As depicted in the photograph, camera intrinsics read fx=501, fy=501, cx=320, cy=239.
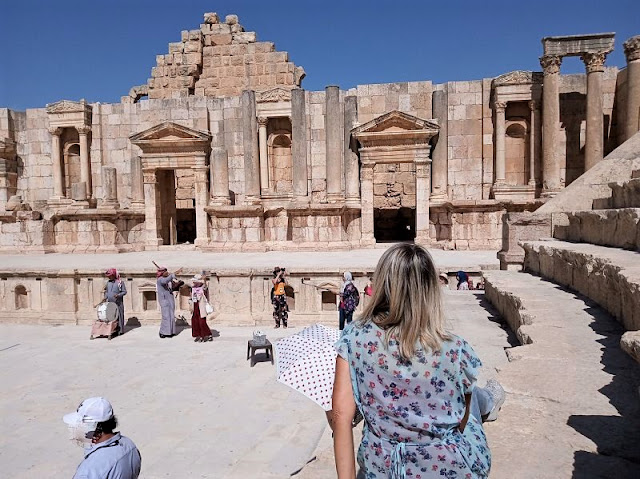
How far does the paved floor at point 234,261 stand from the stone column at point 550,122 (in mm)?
3870

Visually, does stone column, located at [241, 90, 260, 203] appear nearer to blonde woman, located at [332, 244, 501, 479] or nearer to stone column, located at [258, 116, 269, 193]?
stone column, located at [258, 116, 269, 193]

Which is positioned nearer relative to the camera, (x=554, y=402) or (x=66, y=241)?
(x=554, y=402)

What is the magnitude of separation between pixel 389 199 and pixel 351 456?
24.5 metres

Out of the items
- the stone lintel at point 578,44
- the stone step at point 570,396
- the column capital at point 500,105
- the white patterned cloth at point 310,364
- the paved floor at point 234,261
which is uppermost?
the stone lintel at point 578,44

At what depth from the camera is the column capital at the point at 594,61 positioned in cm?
1703

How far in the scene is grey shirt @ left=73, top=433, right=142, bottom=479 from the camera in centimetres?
264

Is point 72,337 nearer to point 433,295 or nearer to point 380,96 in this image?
point 433,295

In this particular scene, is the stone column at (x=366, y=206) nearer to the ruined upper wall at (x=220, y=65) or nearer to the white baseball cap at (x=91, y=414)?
the ruined upper wall at (x=220, y=65)

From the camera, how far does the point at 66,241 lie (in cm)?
1972

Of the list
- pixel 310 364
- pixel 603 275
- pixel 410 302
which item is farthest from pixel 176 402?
pixel 410 302

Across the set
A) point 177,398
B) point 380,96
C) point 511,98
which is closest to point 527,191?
point 511,98

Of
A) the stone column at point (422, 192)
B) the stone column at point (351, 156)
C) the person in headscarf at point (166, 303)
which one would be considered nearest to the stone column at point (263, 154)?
the stone column at point (351, 156)

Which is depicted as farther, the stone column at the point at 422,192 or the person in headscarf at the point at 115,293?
the stone column at the point at 422,192

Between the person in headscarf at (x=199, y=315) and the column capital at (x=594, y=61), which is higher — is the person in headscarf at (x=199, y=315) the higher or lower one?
the lower one
